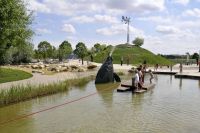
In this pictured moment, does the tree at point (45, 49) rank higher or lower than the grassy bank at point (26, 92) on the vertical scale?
higher

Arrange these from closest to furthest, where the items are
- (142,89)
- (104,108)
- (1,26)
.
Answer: (104,108) < (1,26) < (142,89)

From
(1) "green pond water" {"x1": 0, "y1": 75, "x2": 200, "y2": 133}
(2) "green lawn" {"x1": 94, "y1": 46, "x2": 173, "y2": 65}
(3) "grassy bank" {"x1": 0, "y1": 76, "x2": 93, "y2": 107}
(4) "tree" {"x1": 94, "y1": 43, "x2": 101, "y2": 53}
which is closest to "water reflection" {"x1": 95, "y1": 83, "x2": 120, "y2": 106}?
(1) "green pond water" {"x1": 0, "y1": 75, "x2": 200, "y2": 133}

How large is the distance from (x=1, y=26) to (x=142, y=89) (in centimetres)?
1212

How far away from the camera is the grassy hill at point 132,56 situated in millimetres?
95456

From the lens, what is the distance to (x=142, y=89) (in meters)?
30.9

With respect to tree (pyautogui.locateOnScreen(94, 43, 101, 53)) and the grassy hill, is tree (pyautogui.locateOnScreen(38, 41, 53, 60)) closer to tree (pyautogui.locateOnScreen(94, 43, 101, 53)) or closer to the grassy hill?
the grassy hill

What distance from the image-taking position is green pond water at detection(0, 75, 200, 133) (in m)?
17.2

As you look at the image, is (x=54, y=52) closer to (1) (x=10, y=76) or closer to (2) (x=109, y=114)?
(1) (x=10, y=76)

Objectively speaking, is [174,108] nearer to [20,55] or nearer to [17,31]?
[17,31]

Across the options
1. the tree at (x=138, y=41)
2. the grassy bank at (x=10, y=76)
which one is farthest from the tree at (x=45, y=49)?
the grassy bank at (x=10, y=76)

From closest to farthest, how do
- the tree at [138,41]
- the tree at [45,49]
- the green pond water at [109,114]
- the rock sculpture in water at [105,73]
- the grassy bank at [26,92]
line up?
the green pond water at [109,114], the grassy bank at [26,92], the rock sculpture in water at [105,73], the tree at [45,49], the tree at [138,41]

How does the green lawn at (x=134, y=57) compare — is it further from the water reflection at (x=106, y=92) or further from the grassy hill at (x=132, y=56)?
the water reflection at (x=106, y=92)

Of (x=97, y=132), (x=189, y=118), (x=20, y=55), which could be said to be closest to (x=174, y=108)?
(x=189, y=118)

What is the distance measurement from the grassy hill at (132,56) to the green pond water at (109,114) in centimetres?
6366
